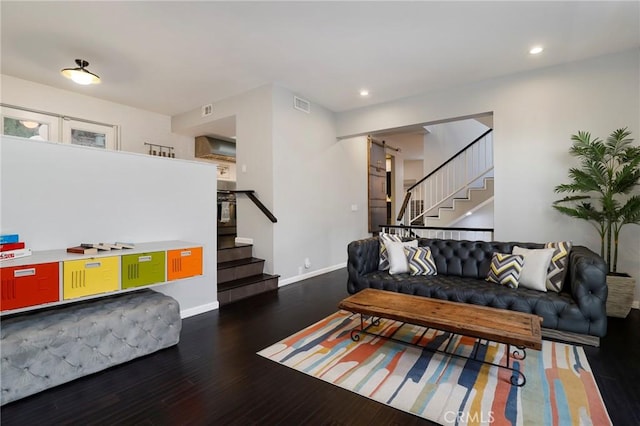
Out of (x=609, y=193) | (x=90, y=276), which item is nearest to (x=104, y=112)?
(x=90, y=276)

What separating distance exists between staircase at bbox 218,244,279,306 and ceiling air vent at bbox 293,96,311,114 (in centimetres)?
249

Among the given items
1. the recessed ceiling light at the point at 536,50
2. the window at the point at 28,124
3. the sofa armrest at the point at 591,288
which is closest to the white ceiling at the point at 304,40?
the recessed ceiling light at the point at 536,50

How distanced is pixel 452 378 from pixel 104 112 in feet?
22.1

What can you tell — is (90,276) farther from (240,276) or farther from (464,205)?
(464,205)

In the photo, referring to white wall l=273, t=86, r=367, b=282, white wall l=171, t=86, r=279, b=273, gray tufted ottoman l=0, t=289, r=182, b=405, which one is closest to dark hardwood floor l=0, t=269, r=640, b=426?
gray tufted ottoman l=0, t=289, r=182, b=405

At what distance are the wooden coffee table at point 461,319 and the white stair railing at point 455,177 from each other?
4130 millimetres

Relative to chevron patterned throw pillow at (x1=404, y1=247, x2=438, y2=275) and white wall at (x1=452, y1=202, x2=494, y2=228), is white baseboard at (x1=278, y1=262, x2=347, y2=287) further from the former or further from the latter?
white wall at (x1=452, y1=202, x2=494, y2=228)

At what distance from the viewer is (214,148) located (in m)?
6.75

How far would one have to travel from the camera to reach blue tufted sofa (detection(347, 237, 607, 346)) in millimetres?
2656

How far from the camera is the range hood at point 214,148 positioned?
22.0 ft

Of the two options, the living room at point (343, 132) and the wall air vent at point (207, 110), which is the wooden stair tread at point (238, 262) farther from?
the wall air vent at point (207, 110)

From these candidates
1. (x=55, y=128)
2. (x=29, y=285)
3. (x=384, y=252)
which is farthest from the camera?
(x=55, y=128)

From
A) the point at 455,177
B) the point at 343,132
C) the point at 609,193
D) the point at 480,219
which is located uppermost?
the point at 343,132

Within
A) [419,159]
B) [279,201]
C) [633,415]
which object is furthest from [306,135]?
[419,159]
